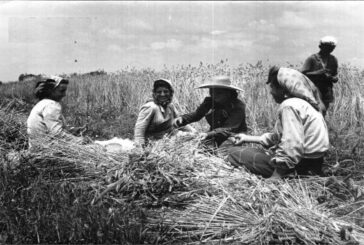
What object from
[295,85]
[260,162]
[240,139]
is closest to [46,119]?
[240,139]

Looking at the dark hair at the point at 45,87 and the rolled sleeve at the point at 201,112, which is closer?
the dark hair at the point at 45,87

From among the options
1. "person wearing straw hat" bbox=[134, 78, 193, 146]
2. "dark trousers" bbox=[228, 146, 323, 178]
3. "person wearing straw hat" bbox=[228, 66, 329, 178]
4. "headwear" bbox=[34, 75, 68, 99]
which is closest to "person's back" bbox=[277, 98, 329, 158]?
"person wearing straw hat" bbox=[228, 66, 329, 178]

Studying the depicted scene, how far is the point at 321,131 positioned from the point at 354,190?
525mm

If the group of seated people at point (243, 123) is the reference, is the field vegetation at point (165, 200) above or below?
below

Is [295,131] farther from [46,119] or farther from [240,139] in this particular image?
[46,119]

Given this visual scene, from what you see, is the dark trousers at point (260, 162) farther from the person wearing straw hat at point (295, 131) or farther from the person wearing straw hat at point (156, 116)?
the person wearing straw hat at point (156, 116)

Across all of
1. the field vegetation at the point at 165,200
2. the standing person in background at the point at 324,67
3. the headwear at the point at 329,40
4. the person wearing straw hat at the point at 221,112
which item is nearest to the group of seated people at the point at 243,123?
the person wearing straw hat at the point at 221,112

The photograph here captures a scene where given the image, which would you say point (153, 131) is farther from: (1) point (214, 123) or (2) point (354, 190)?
(2) point (354, 190)

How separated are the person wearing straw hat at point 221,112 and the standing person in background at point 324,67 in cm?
169

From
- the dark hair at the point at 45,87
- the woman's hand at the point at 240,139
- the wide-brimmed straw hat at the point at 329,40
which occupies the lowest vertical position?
the woman's hand at the point at 240,139

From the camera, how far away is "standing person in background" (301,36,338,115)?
5734 millimetres

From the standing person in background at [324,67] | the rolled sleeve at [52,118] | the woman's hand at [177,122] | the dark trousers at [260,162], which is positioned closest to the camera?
the dark trousers at [260,162]

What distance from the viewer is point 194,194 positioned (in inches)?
120

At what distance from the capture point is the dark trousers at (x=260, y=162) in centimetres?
350
